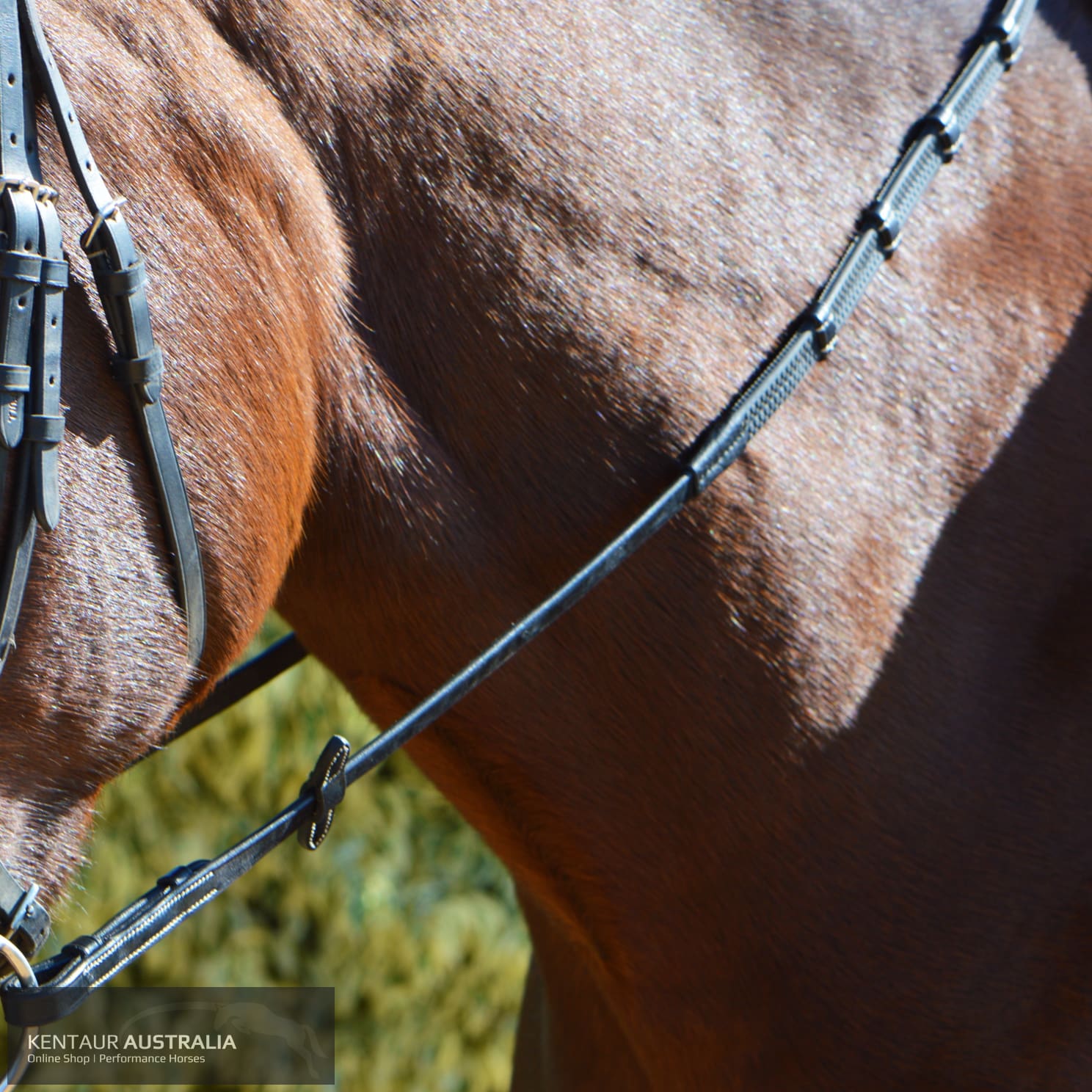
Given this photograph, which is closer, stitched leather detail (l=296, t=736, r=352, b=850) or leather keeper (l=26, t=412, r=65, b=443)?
leather keeper (l=26, t=412, r=65, b=443)

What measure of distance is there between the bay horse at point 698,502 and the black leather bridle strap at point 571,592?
0.03 m

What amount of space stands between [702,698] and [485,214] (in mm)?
476

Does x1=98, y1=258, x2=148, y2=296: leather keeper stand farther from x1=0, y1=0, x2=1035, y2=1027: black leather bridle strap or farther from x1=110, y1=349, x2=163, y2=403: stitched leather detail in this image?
x1=0, y1=0, x2=1035, y2=1027: black leather bridle strap

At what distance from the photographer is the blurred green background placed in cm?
289

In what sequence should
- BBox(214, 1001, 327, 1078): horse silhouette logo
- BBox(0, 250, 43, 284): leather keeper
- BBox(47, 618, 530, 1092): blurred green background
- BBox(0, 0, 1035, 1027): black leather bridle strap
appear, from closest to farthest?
1. BBox(0, 250, 43, 284): leather keeper
2. BBox(0, 0, 1035, 1027): black leather bridle strap
3. BBox(214, 1001, 327, 1078): horse silhouette logo
4. BBox(47, 618, 530, 1092): blurred green background

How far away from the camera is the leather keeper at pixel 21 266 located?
84 cm

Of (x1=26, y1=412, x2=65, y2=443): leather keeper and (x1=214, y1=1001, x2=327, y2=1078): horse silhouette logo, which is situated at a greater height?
(x1=26, y1=412, x2=65, y2=443): leather keeper

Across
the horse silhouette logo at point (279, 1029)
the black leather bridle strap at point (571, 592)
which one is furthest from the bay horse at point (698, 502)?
the horse silhouette logo at point (279, 1029)

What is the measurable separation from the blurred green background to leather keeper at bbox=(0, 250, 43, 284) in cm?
207

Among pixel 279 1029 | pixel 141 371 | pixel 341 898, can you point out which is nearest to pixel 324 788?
pixel 141 371

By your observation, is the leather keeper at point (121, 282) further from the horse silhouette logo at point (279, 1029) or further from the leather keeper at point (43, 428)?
the horse silhouette logo at point (279, 1029)

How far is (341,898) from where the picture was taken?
307 cm

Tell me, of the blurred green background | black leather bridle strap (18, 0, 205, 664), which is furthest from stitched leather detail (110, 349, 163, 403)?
the blurred green background

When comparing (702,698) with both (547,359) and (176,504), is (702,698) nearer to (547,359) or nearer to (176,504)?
(547,359)
